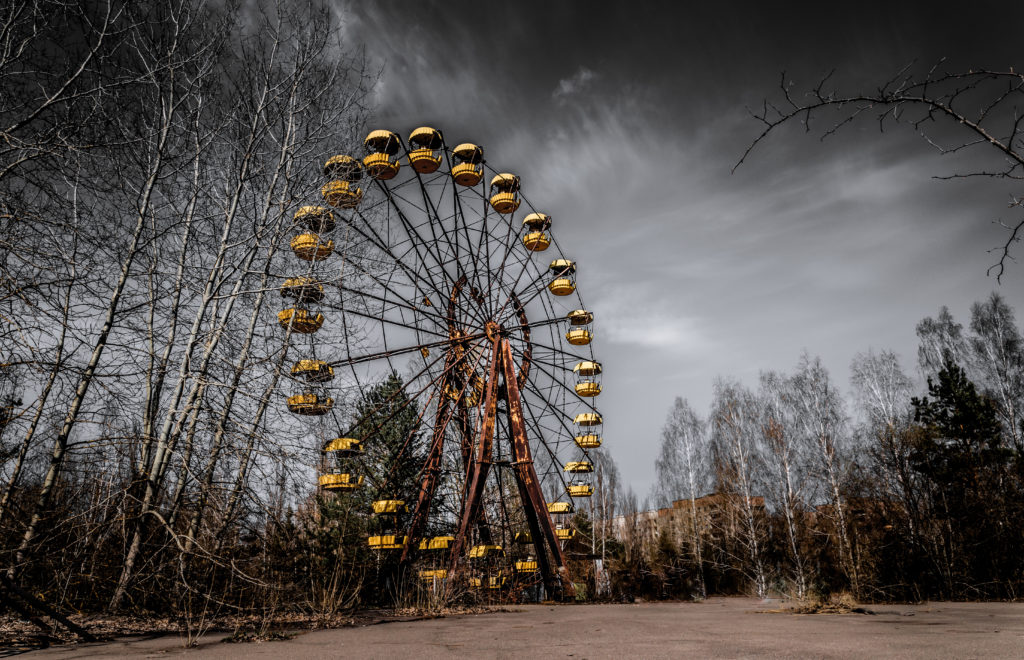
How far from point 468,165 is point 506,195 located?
1500 mm

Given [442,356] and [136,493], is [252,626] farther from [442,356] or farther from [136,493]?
[442,356]

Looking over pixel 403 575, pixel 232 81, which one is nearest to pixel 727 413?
pixel 403 575

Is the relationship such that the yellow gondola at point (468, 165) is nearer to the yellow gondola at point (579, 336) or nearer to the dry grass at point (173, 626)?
the yellow gondola at point (579, 336)

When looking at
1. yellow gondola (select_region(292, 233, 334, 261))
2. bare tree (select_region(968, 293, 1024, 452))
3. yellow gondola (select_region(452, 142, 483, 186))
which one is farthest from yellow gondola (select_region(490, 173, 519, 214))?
bare tree (select_region(968, 293, 1024, 452))

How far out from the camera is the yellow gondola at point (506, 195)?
14273 millimetres

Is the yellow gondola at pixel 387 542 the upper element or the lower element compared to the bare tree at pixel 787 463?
lower

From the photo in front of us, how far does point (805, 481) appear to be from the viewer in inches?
895

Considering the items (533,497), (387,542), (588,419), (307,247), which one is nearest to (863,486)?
(588,419)

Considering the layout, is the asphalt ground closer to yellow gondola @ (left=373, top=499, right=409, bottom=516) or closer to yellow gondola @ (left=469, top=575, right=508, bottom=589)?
yellow gondola @ (left=373, top=499, right=409, bottom=516)

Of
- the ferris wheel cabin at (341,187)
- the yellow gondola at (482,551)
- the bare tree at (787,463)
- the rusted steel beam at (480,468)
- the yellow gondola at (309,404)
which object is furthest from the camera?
the bare tree at (787,463)

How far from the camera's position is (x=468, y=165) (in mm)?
13211

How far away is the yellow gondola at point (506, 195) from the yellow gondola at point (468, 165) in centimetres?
108

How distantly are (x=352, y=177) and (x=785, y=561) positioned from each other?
23.8 metres

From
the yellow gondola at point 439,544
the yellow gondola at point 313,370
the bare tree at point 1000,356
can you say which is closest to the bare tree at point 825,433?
the bare tree at point 1000,356
